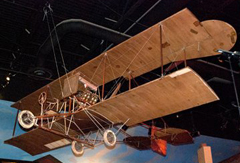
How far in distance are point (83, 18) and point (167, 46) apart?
397cm

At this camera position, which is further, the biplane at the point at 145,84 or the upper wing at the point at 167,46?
the upper wing at the point at 167,46

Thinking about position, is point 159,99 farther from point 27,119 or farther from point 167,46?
point 27,119

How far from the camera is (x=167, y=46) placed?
6.92m

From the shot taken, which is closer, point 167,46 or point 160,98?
point 160,98

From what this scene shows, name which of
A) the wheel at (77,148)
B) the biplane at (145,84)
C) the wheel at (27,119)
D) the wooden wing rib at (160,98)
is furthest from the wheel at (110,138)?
the wheel at (27,119)

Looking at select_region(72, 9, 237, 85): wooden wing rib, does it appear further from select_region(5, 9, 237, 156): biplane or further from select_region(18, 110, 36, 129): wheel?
select_region(18, 110, 36, 129): wheel

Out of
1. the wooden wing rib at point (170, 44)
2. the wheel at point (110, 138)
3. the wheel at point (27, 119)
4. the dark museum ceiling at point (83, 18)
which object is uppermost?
the dark museum ceiling at point (83, 18)

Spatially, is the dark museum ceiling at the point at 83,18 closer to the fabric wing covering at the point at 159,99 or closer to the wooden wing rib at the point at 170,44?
the wooden wing rib at the point at 170,44

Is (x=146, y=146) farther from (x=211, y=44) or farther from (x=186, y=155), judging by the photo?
(x=211, y=44)

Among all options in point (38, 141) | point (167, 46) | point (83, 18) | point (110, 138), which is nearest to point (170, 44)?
point (167, 46)

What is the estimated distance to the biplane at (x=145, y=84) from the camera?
5.99 m

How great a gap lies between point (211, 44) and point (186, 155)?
33.1ft

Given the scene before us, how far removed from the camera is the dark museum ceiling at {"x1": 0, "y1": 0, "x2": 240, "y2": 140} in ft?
28.6

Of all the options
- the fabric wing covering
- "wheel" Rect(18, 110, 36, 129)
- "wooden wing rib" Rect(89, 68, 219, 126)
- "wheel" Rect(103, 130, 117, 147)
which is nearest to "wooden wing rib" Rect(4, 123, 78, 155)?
the fabric wing covering
